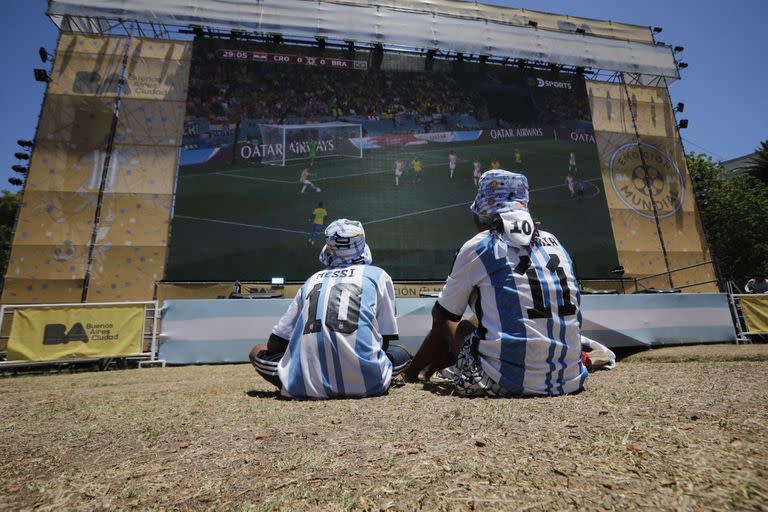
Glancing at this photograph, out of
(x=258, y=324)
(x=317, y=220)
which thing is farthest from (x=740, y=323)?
(x=317, y=220)

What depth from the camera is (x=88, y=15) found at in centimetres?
1256

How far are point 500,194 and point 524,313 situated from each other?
76cm

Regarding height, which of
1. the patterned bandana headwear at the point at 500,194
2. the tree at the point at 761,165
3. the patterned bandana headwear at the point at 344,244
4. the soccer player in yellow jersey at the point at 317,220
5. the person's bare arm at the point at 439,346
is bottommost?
the person's bare arm at the point at 439,346

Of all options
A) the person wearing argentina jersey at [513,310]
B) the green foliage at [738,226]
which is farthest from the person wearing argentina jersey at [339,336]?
the green foliage at [738,226]

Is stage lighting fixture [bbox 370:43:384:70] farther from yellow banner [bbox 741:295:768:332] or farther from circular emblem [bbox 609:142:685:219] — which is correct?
yellow banner [bbox 741:295:768:332]

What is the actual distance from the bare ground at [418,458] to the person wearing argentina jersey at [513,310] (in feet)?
0.89

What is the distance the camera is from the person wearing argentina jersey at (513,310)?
6.74ft

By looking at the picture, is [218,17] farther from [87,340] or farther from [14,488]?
[14,488]

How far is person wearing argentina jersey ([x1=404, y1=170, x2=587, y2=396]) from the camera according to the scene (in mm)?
2055

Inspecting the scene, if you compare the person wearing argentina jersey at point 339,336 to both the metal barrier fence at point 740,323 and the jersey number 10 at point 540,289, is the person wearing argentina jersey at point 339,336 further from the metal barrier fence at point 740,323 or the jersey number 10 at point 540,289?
the metal barrier fence at point 740,323

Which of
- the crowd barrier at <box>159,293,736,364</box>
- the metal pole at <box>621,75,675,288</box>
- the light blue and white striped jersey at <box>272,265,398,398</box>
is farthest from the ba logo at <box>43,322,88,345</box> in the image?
the metal pole at <box>621,75,675,288</box>

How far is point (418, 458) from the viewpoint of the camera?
42.9 inches

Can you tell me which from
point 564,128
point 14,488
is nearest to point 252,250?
point 14,488

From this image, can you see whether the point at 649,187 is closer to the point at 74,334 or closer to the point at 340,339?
the point at 340,339
